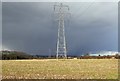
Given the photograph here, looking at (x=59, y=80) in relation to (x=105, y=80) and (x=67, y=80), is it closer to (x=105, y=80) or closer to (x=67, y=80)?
(x=67, y=80)

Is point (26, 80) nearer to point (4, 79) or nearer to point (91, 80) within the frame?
point (4, 79)

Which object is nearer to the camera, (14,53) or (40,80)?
(40,80)

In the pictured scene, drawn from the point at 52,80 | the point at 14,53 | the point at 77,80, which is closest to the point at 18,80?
the point at 52,80

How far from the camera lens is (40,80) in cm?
2248

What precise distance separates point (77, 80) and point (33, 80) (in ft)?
9.17

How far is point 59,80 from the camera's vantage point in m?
22.4

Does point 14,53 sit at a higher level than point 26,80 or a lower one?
higher

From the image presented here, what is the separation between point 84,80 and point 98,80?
914mm

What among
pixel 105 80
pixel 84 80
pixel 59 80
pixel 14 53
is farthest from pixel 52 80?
pixel 14 53

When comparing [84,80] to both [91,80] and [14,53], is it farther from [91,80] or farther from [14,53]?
[14,53]

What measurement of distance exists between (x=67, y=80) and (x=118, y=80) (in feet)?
10.8

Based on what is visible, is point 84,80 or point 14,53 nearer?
point 84,80

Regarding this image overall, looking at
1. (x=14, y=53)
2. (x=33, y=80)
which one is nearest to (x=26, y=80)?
(x=33, y=80)

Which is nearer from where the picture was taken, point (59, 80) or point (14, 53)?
point (59, 80)
